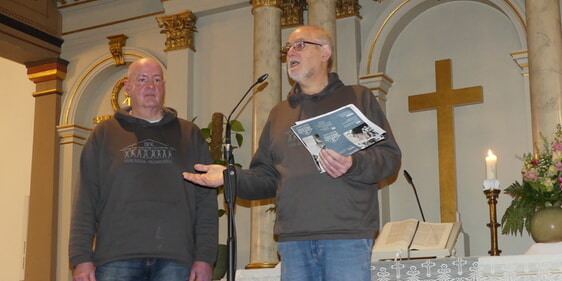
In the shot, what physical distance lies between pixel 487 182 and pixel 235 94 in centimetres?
360

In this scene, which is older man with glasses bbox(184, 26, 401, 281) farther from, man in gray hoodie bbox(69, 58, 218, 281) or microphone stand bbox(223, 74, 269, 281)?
man in gray hoodie bbox(69, 58, 218, 281)

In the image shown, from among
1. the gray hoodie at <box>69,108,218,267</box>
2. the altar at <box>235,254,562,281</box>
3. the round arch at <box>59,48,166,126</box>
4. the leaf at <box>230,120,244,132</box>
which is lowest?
the altar at <box>235,254,562,281</box>

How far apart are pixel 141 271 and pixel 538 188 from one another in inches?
92.4

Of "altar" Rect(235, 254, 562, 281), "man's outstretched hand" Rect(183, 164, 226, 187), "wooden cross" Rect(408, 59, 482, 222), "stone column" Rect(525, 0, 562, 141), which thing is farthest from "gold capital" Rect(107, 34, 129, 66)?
"man's outstretched hand" Rect(183, 164, 226, 187)

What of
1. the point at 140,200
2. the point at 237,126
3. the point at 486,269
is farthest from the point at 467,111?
the point at 140,200

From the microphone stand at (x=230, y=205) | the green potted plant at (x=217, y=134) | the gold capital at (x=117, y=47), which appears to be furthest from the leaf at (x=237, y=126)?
the microphone stand at (x=230, y=205)

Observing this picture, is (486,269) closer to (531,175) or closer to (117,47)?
(531,175)

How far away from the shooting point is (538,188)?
4.22 meters

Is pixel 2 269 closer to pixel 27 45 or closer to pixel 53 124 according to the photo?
pixel 53 124

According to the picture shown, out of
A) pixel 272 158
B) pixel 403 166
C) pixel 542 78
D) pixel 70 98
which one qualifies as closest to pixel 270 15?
pixel 403 166

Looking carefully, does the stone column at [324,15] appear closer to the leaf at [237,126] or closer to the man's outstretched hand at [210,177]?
the leaf at [237,126]

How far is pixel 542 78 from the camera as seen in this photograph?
5.75 metres

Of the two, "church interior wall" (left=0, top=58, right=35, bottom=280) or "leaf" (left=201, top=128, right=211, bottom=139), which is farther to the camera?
"church interior wall" (left=0, top=58, right=35, bottom=280)

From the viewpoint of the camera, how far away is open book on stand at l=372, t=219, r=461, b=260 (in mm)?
4199
